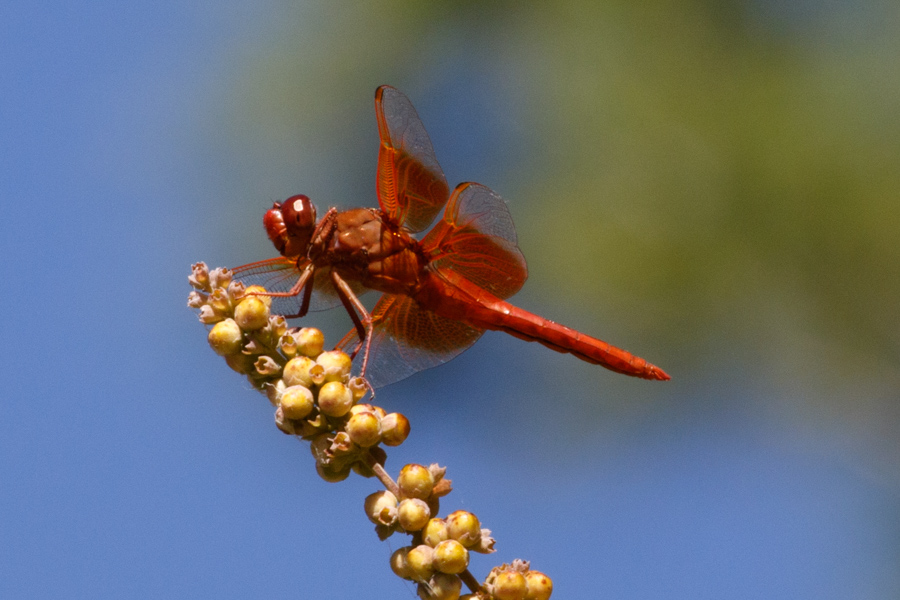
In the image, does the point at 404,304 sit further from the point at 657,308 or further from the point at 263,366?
the point at 657,308

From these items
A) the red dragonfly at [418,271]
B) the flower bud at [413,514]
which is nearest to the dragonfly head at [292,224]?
the red dragonfly at [418,271]

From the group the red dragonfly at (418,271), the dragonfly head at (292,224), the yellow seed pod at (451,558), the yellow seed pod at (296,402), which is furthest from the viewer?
the red dragonfly at (418,271)

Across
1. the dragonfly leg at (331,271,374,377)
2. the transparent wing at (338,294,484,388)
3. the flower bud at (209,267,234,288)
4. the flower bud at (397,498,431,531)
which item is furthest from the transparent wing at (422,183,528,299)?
the flower bud at (397,498,431,531)

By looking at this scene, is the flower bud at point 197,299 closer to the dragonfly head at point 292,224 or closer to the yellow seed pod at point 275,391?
the yellow seed pod at point 275,391

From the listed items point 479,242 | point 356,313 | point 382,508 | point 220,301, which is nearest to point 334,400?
point 382,508

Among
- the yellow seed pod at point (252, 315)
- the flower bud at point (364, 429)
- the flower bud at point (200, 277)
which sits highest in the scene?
the flower bud at point (200, 277)

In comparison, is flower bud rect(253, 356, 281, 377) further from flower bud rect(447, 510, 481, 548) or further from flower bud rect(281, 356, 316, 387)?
flower bud rect(447, 510, 481, 548)

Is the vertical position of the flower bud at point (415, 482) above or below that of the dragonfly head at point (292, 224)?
below

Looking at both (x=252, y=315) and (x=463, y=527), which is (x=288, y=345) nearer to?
(x=252, y=315)
